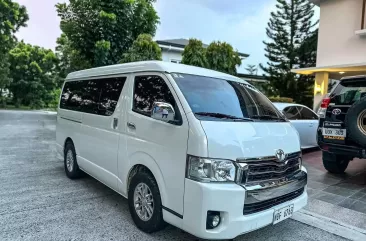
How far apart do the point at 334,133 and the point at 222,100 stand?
2.67 m

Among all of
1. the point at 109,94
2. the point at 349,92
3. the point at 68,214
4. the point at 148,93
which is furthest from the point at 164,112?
the point at 349,92

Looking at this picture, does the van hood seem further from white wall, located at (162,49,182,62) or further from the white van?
white wall, located at (162,49,182,62)

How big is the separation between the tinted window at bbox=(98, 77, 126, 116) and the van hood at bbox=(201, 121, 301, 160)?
164cm

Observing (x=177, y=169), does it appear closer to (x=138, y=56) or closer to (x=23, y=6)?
(x=138, y=56)

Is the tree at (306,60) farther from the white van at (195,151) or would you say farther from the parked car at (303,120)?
the white van at (195,151)

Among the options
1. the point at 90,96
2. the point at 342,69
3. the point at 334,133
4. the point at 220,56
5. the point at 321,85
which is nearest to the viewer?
the point at 90,96

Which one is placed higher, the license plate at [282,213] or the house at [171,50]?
the house at [171,50]

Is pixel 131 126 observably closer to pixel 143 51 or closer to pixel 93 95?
pixel 93 95

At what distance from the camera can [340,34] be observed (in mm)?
11008

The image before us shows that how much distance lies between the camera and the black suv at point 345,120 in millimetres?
4316

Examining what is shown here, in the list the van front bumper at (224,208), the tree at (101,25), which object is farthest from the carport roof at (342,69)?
the van front bumper at (224,208)

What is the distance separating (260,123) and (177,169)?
1043 millimetres

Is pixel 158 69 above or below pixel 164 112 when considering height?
above

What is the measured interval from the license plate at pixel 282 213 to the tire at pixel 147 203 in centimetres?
113
